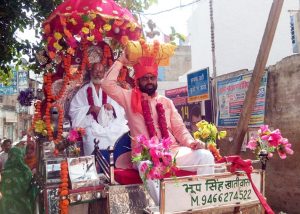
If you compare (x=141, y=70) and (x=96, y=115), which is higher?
(x=141, y=70)

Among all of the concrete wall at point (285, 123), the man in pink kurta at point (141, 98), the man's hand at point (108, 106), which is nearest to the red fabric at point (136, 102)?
the man in pink kurta at point (141, 98)

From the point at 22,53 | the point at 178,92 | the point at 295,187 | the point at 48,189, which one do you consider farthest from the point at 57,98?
the point at 178,92

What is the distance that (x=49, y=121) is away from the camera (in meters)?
5.02

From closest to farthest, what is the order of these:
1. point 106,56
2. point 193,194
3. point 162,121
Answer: point 193,194, point 162,121, point 106,56

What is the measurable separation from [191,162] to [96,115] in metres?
2.01

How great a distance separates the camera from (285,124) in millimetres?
7754

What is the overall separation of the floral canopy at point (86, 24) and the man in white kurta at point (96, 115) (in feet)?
1.74

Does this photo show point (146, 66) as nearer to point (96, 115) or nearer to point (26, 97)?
point (96, 115)

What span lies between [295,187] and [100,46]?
4.84 metres

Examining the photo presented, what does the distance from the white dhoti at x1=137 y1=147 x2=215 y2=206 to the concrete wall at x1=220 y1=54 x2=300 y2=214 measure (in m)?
3.52

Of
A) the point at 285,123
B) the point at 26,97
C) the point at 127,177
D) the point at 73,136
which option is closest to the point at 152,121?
the point at 127,177

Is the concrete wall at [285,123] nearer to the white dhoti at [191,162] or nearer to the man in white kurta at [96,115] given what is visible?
the man in white kurta at [96,115]

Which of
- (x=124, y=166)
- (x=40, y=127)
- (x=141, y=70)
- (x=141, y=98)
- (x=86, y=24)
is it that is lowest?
(x=124, y=166)

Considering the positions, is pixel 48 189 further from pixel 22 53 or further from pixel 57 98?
pixel 22 53
